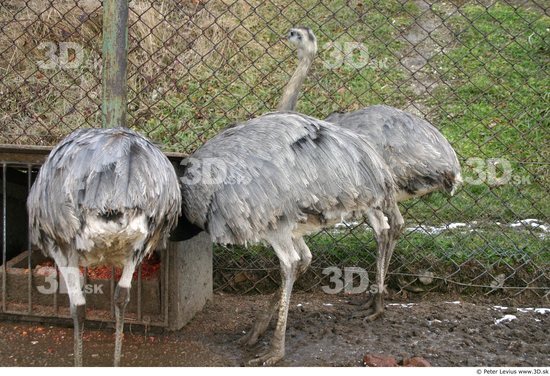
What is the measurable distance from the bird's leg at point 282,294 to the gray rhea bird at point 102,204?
470 mm

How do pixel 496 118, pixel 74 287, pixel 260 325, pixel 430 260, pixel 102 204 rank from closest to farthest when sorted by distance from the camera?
1. pixel 102 204
2. pixel 74 287
3. pixel 260 325
4. pixel 430 260
5. pixel 496 118

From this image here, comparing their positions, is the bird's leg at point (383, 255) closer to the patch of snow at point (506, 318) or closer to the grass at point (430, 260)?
the grass at point (430, 260)

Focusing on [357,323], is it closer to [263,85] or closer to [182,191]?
[182,191]

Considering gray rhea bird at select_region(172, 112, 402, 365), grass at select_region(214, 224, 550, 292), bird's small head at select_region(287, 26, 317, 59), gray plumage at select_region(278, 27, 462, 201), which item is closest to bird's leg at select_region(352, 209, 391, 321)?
gray plumage at select_region(278, 27, 462, 201)

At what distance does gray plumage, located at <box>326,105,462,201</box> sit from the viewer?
3.99m

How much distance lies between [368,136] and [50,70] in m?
3.02

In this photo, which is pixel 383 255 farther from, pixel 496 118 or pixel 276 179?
pixel 496 118

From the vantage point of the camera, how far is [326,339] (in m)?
3.79

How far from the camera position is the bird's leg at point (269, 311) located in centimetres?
374

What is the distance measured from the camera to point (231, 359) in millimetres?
3572

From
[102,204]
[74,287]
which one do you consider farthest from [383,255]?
[102,204]

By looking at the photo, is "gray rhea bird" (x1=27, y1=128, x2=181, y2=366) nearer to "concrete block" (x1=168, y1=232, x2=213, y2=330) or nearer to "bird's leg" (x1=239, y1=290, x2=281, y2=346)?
"concrete block" (x1=168, y1=232, x2=213, y2=330)

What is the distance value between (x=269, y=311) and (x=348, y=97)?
8.22 feet

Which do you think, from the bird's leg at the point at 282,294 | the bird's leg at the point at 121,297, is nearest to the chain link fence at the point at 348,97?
the bird's leg at the point at 282,294
